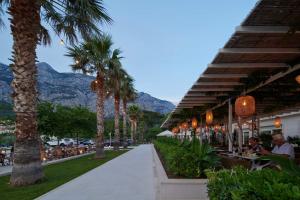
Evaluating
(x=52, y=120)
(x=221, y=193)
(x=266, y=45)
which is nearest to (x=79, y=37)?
(x=266, y=45)

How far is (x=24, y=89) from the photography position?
1202cm

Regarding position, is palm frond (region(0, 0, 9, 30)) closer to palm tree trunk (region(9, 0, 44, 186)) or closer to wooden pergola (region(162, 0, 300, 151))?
palm tree trunk (region(9, 0, 44, 186))

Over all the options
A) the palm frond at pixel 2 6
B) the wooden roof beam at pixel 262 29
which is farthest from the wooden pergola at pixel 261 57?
the palm frond at pixel 2 6

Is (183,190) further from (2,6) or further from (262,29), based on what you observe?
(2,6)

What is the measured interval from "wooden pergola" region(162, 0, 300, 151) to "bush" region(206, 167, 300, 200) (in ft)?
9.09

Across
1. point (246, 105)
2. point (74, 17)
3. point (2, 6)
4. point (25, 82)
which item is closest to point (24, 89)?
point (25, 82)

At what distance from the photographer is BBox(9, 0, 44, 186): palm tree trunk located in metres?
11.9

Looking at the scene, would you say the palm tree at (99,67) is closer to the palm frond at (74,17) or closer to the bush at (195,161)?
the palm frond at (74,17)

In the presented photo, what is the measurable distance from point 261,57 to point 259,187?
6.21 m

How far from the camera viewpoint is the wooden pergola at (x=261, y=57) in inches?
244

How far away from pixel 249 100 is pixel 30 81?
6234 millimetres

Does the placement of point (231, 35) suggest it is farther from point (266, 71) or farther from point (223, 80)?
point (223, 80)

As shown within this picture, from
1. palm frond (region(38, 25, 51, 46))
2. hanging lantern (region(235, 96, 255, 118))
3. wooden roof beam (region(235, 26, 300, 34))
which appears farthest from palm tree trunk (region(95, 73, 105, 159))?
wooden roof beam (region(235, 26, 300, 34))

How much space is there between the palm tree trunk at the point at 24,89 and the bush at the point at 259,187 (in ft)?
28.3
